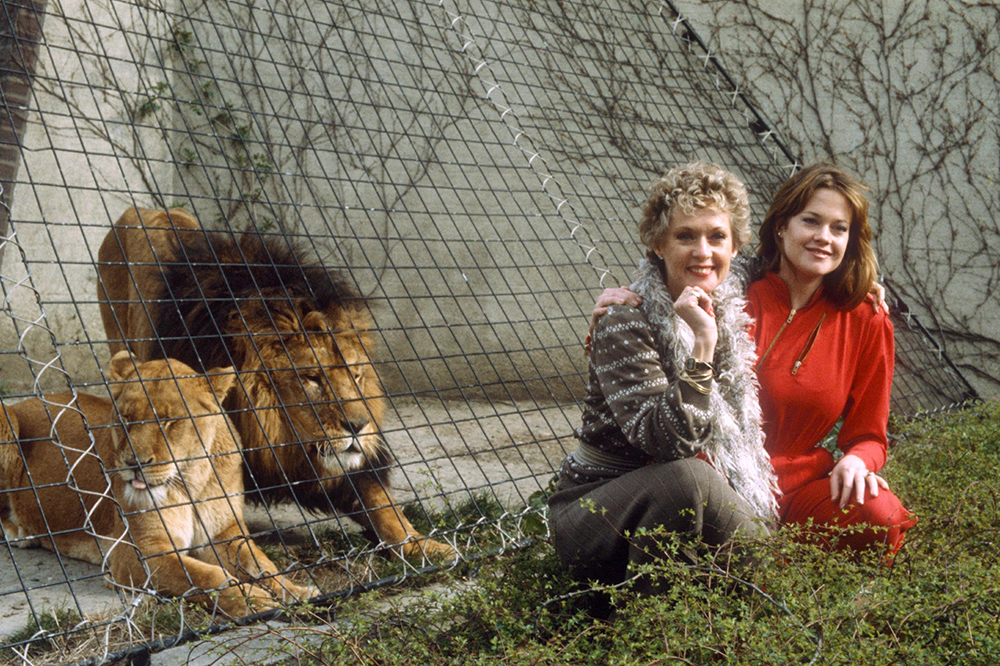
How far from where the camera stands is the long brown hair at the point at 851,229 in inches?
106

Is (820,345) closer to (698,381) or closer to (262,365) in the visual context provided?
(698,381)

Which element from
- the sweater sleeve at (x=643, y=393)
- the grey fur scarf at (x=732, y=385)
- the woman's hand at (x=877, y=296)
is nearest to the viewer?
the sweater sleeve at (x=643, y=393)

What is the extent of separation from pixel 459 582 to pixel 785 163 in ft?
11.6

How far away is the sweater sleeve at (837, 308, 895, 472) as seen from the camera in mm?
2707

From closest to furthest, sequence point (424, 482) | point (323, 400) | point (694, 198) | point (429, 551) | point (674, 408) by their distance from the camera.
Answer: point (674, 408) < point (694, 198) < point (429, 551) < point (323, 400) < point (424, 482)

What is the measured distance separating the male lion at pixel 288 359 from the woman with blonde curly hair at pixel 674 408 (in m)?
1.01

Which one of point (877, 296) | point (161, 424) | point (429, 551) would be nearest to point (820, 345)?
point (877, 296)

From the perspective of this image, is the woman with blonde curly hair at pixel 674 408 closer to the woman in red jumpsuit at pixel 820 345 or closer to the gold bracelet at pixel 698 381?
the gold bracelet at pixel 698 381

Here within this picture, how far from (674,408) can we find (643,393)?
13 centimetres

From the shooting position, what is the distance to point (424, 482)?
3674 millimetres

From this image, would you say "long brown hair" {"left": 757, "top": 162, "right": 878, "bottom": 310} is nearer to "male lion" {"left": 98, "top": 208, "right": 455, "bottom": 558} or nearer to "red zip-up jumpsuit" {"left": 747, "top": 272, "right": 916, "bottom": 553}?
"red zip-up jumpsuit" {"left": 747, "top": 272, "right": 916, "bottom": 553}

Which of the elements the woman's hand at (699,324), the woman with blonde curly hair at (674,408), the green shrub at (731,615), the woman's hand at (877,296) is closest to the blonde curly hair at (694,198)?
the woman with blonde curly hair at (674,408)

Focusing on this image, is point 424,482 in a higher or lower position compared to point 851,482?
lower

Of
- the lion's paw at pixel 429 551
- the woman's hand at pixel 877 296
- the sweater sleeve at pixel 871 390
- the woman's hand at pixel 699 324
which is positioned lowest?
the lion's paw at pixel 429 551
